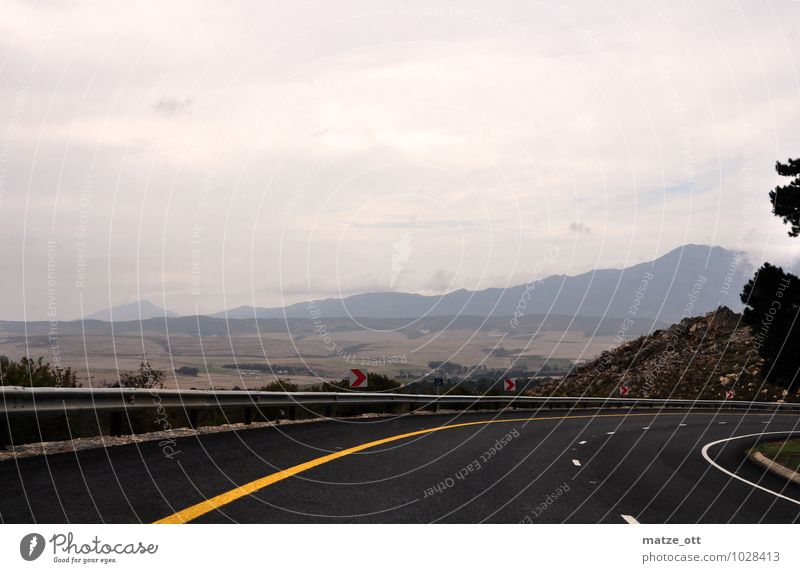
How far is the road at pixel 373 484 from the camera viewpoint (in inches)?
338

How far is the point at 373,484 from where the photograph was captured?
11.2 m

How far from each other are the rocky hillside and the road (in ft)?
270

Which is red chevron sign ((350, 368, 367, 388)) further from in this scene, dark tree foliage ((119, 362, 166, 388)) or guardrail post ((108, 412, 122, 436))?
guardrail post ((108, 412, 122, 436))

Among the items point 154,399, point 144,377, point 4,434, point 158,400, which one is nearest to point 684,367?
point 144,377

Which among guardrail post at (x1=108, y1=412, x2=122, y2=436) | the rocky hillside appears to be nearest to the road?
guardrail post at (x1=108, y1=412, x2=122, y2=436)

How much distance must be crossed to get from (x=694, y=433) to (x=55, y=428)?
2108 cm

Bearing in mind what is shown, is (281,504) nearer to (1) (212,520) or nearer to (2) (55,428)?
(1) (212,520)

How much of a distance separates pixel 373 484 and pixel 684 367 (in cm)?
12024

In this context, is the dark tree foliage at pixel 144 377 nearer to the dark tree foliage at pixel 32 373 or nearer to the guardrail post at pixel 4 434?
the dark tree foliage at pixel 32 373

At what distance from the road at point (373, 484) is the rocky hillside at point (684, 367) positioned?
270 ft

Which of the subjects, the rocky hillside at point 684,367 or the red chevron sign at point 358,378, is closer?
the red chevron sign at point 358,378

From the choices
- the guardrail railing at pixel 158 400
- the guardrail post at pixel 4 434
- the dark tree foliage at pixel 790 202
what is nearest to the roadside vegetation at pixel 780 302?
the dark tree foliage at pixel 790 202

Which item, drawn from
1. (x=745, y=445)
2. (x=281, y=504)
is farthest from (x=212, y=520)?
(x=745, y=445)
